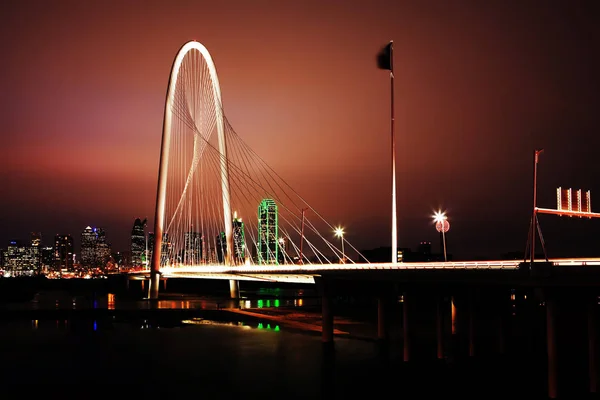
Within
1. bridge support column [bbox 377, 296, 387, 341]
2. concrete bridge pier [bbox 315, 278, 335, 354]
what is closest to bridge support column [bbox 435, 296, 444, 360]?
bridge support column [bbox 377, 296, 387, 341]

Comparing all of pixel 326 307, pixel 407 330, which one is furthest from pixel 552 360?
pixel 326 307

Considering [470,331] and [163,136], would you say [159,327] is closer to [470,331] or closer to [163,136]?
[163,136]

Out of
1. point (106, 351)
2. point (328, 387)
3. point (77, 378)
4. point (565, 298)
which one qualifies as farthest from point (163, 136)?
point (565, 298)

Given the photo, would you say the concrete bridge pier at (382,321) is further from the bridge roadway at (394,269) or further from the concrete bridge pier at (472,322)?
the concrete bridge pier at (472,322)

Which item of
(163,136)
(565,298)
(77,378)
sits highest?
(163,136)

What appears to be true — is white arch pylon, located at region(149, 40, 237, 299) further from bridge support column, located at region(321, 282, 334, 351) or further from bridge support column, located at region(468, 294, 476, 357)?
bridge support column, located at region(468, 294, 476, 357)

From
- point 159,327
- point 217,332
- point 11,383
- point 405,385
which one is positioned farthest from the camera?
point 159,327

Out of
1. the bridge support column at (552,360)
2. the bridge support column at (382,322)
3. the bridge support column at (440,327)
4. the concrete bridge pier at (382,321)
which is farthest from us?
the bridge support column at (382,322)

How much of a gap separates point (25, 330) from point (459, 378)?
45.7m

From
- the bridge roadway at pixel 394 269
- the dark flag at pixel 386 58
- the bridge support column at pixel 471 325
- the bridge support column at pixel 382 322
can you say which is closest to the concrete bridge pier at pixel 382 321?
the bridge support column at pixel 382 322

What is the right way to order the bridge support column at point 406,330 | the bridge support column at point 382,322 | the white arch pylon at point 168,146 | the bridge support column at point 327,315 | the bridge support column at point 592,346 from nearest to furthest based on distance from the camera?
the bridge support column at point 592,346 → the bridge support column at point 406,330 → the bridge support column at point 327,315 → the bridge support column at point 382,322 → the white arch pylon at point 168,146

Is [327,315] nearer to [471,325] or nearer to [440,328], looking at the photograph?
[440,328]

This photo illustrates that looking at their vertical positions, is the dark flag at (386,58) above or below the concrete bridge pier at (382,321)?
above

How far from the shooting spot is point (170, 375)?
135ft
